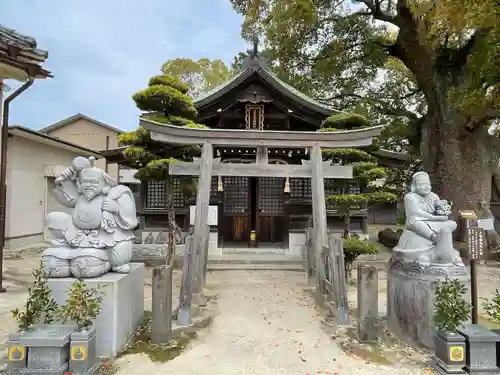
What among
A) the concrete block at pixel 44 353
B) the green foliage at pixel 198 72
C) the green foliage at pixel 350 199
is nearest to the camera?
the concrete block at pixel 44 353

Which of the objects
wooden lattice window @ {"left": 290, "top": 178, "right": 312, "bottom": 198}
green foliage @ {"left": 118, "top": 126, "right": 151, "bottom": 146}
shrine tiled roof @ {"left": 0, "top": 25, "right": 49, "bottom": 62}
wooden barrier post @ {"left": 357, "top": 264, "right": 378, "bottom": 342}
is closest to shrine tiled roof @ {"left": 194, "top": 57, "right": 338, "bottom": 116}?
wooden lattice window @ {"left": 290, "top": 178, "right": 312, "bottom": 198}

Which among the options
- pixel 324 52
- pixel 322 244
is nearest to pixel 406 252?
pixel 322 244

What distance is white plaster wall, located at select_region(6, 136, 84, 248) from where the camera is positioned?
1216 cm

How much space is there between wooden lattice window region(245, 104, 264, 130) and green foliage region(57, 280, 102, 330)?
28.4 feet

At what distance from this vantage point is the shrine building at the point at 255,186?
11328 millimetres

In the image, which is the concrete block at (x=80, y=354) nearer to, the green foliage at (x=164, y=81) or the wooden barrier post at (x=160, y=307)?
the wooden barrier post at (x=160, y=307)

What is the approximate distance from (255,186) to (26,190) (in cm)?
886

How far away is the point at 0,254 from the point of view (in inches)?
266

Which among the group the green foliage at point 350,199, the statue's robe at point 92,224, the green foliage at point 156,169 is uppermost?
the green foliage at point 156,169

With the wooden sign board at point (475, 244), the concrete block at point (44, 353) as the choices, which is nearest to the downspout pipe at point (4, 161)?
the concrete block at point (44, 353)

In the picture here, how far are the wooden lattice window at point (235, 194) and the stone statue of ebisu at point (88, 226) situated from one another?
7.64m

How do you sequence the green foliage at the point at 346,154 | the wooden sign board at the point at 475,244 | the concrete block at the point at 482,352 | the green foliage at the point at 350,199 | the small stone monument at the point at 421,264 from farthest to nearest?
the green foliage at the point at 346,154
the green foliage at the point at 350,199
the wooden sign board at the point at 475,244
the small stone monument at the point at 421,264
the concrete block at the point at 482,352

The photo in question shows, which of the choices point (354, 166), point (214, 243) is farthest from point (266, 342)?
point (214, 243)

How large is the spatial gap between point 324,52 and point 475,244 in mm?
11567
